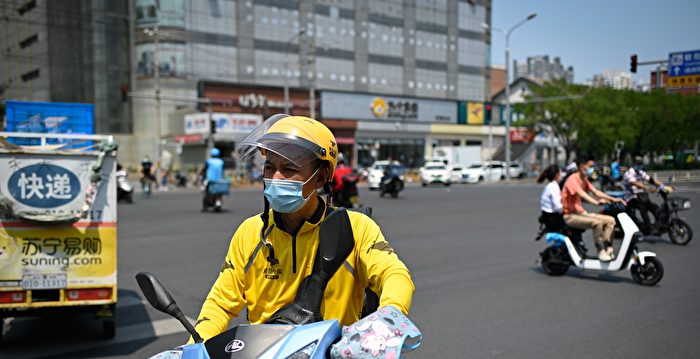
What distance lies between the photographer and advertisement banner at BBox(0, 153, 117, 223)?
203 inches

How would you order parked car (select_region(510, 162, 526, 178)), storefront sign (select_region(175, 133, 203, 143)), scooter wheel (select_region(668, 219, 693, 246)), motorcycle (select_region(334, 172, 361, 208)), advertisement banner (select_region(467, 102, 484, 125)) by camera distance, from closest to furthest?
scooter wheel (select_region(668, 219, 693, 246)) < motorcycle (select_region(334, 172, 361, 208)) < storefront sign (select_region(175, 133, 203, 143)) < parked car (select_region(510, 162, 526, 178)) < advertisement banner (select_region(467, 102, 484, 125))

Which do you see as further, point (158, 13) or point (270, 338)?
point (158, 13)

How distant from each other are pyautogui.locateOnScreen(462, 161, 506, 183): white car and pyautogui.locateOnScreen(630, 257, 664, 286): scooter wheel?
35794 millimetres

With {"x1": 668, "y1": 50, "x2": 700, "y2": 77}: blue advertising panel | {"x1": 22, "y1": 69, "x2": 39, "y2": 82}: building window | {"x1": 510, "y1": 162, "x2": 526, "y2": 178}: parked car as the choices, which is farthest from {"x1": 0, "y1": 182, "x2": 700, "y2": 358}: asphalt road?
{"x1": 22, "y1": 69, "x2": 39, "y2": 82}: building window

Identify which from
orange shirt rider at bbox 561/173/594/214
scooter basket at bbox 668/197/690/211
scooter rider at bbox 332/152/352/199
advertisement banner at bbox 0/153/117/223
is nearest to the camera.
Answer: advertisement banner at bbox 0/153/117/223

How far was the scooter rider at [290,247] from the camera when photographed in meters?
2.32

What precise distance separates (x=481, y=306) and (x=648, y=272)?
2.55 meters

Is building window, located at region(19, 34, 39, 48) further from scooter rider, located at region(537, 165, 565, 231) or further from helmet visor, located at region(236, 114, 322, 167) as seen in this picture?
helmet visor, located at region(236, 114, 322, 167)

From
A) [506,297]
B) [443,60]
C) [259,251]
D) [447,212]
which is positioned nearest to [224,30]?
[443,60]

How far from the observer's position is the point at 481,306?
654cm

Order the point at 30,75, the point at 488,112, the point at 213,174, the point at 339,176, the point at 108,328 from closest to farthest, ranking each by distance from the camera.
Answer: the point at 108,328 < the point at 339,176 < the point at 213,174 < the point at 30,75 < the point at 488,112

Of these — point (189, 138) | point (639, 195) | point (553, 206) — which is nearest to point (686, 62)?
point (639, 195)

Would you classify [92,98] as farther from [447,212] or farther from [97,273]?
[97,273]

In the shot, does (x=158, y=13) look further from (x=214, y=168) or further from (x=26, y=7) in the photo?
(x=214, y=168)
